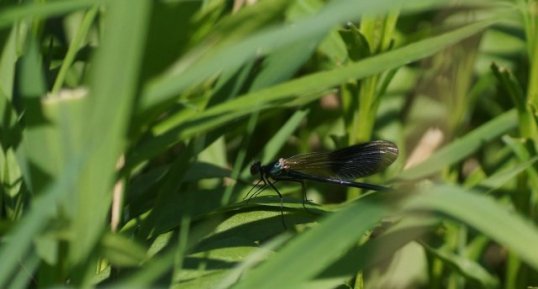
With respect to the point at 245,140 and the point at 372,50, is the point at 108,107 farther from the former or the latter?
the point at 372,50

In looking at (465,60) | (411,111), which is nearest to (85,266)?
(465,60)

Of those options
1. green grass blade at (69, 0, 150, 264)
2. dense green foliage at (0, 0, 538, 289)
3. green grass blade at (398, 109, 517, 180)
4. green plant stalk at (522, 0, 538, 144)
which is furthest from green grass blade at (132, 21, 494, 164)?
green plant stalk at (522, 0, 538, 144)

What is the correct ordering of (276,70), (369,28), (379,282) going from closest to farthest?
(276,70) → (369,28) → (379,282)

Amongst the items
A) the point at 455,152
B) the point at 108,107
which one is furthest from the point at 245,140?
the point at 108,107

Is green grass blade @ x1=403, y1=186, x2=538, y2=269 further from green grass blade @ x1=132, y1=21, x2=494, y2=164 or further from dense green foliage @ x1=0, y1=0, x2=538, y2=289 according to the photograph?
green grass blade @ x1=132, y1=21, x2=494, y2=164

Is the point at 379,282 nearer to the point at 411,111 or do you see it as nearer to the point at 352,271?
the point at 411,111

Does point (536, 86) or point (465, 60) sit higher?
point (465, 60)

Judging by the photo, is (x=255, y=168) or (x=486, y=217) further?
(x=255, y=168)
